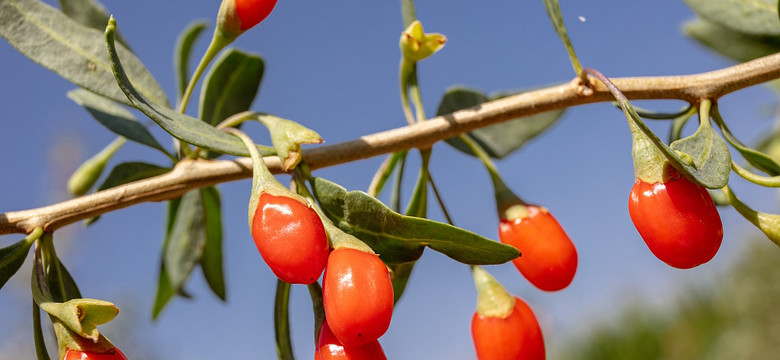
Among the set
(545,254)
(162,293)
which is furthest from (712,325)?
(545,254)

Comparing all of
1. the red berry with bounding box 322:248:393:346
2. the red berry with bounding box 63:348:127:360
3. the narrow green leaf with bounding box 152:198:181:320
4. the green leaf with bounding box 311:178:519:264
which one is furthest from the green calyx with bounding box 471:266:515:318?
the narrow green leaf with bounding box 152:198:181:320

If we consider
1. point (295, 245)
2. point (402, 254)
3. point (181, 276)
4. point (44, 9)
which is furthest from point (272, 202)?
point (181, 276)

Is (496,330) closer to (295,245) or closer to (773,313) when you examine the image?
(295,245)

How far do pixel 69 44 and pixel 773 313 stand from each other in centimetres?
1306

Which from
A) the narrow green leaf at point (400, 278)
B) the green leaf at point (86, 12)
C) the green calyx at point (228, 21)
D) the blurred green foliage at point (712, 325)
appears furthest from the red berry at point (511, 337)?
the blurred green foliage at point (712, 325)

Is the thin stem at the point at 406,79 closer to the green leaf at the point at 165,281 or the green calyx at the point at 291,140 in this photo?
the green calyx at the point at 291,140

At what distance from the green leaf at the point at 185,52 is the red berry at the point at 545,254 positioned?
1006 mm

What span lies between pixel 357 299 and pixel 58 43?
84 centimetres

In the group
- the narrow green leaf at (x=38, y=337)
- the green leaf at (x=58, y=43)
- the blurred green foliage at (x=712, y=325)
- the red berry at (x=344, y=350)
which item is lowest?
the blurred green foliage at (x=712, y=325)

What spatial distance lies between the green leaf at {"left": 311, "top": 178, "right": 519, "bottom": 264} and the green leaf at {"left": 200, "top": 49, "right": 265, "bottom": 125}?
653 mm

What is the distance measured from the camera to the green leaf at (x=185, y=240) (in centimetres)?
170

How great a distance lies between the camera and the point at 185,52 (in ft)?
6.00

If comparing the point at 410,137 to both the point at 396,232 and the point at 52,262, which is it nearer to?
the point at 396,232

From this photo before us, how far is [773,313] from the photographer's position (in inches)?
468
